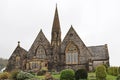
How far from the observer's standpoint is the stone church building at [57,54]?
77.2 metres

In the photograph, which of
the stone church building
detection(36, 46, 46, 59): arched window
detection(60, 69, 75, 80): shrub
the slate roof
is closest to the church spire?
the stone church building

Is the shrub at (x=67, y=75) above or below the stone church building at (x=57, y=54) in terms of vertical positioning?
below

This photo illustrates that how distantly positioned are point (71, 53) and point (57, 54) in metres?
3.10

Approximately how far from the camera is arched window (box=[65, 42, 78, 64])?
77562 mm

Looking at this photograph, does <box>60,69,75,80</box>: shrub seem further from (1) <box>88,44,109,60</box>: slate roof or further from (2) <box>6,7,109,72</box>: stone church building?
(1) <box>88,44,109,60</box>: slate roof

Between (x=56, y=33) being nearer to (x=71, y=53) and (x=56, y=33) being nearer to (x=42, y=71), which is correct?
(x=71, y=53)

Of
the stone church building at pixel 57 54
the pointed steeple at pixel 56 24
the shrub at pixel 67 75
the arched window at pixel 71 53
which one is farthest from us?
the pointed steeple at pixel 56 24

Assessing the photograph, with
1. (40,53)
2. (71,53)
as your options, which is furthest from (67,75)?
(40,53)

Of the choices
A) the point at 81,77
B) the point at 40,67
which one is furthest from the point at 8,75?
the point at 81,77

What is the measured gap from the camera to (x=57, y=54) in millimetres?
78375

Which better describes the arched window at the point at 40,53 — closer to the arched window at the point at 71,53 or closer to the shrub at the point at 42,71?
the shrub at the point at 42,71

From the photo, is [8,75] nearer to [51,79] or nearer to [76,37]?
[51,79]

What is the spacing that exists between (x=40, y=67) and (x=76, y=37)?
10.3 metres

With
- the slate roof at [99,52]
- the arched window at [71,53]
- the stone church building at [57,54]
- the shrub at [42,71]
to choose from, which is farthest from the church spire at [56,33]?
the slate roof at [99,52]
